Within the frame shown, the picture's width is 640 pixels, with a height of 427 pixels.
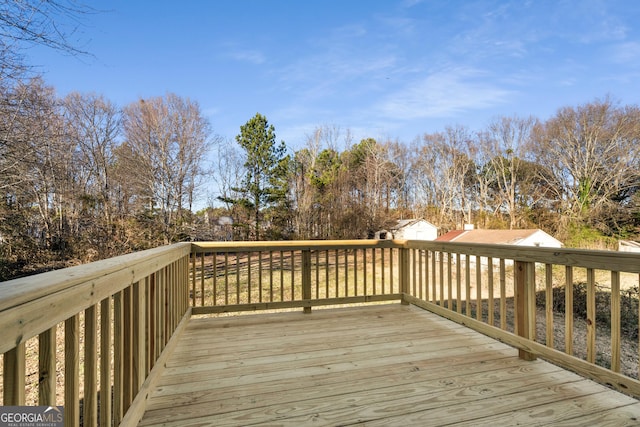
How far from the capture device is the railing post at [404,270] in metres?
3.89

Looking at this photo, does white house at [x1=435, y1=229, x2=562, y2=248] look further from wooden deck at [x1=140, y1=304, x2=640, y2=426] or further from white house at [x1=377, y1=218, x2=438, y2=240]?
wooden deck at [x1=140, y1=304, x2=640, y2=426]

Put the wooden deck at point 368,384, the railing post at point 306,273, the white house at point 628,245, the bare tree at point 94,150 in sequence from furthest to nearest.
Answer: the white house at point 628,245, the bare tree at point 94,150, the railing post at point 306,273, the wooden deck at point 368,384

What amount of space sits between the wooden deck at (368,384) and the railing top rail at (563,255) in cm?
74

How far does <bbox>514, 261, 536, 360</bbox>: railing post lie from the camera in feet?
7.41

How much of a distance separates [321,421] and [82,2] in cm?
482

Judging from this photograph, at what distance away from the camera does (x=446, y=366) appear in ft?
7.20

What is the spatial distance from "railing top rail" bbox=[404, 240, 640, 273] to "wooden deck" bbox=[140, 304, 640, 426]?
2.43 ft

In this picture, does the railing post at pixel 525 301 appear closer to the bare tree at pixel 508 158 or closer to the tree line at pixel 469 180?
the tree line at pixel 469 180

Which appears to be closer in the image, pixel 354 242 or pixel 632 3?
pixel 354 242

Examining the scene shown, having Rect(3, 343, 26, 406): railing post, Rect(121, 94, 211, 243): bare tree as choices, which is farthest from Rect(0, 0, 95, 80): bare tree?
Rect(121, 94, 211, 243): bare tree

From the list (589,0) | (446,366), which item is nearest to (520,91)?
(589,0)

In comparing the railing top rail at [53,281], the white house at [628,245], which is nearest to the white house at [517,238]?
the white house at [628,245]

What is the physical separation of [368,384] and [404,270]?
2.19 metres

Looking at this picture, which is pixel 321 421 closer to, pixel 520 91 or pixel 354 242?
pixel 354 242
